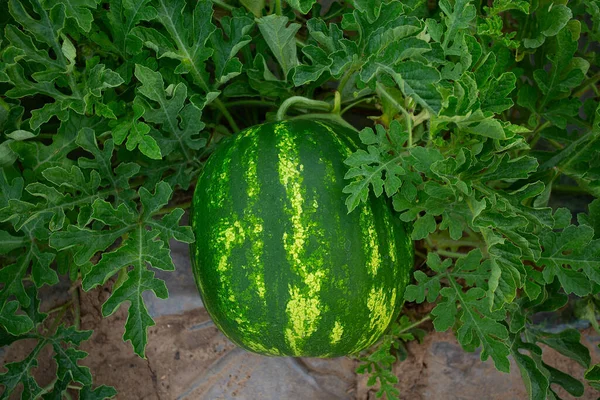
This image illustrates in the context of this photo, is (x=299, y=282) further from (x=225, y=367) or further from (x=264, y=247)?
(x=225, y=367)

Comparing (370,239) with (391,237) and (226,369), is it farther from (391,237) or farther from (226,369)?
(226,369)

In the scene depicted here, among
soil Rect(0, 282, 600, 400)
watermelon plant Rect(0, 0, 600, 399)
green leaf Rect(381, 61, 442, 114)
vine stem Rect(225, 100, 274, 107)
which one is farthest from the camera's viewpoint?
soil Rect(0, 282, 600, 400)

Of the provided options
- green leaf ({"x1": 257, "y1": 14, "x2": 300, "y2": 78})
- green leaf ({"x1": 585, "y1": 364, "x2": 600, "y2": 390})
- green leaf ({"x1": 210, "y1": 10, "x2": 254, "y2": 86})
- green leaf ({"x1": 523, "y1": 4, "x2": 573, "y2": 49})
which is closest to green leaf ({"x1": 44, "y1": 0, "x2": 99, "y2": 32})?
green leaf ({"x1": 210, "y1": 10, "x2": 254, "y2": 86})

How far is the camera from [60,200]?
2027 millimetres

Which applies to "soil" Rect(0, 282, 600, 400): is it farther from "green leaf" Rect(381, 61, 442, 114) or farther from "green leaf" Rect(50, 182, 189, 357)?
"green leaf" Rect(381, 61, 442, 114)

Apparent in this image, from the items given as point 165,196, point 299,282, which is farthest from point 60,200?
point 299,282

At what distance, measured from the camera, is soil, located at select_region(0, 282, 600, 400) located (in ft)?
9.23

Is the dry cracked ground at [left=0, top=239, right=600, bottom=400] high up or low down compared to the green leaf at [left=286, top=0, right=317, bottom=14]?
down

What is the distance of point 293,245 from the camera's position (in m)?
1.88

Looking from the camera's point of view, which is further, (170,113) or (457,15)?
(170,113)

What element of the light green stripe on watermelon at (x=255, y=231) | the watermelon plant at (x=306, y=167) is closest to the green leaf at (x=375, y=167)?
the watermelon plant at (x=306, y=167)

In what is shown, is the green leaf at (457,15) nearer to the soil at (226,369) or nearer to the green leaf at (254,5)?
the green leaf at (254,5)

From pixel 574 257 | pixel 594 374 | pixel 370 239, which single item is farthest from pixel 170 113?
pixel 594 374

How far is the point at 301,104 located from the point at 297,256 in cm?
65
